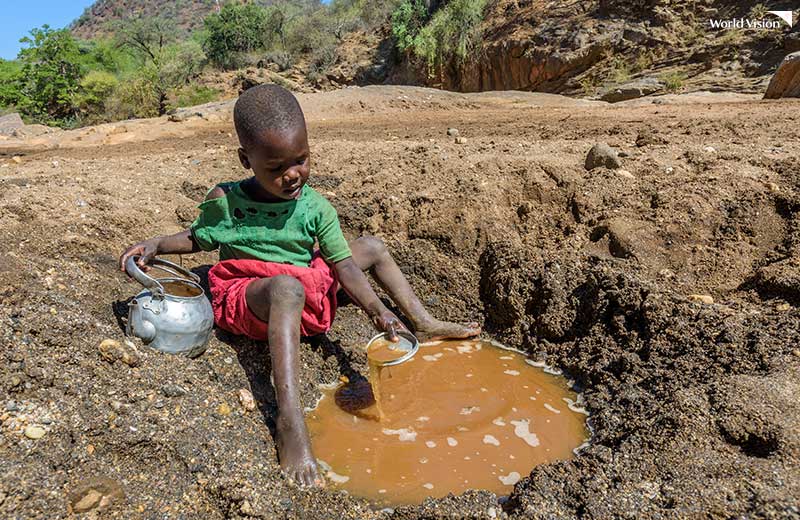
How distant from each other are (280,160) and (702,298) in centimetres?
194

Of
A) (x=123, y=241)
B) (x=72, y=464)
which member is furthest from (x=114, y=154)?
(x=72, y=464)

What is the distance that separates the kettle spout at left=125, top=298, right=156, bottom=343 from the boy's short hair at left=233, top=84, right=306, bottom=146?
2.41 feet

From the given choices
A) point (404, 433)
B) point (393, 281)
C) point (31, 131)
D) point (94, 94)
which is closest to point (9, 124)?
point (31, 131)

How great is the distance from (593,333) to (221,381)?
1672mm

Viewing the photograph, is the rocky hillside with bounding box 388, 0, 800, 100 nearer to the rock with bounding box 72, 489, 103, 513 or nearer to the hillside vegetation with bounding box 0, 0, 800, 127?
the hillside vegetation with bounding box 0, 0, 800, 127

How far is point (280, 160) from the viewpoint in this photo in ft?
6.40

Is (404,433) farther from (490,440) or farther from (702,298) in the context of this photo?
(702,298)

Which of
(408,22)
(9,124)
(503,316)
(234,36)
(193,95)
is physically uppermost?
(234,36)

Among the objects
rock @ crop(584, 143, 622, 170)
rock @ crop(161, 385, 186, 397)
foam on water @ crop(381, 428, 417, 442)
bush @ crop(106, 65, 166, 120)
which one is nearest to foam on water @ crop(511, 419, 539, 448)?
foam on water @ crop(381, 428, 417, 442)

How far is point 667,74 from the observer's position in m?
9.30

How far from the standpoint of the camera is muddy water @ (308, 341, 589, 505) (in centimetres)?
182

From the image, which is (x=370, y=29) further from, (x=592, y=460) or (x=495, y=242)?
(x=592, y=460)

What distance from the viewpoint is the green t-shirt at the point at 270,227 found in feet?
7.13

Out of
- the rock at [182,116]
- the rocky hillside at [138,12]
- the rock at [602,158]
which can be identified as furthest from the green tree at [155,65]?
the rocky hillside at [138,12]
